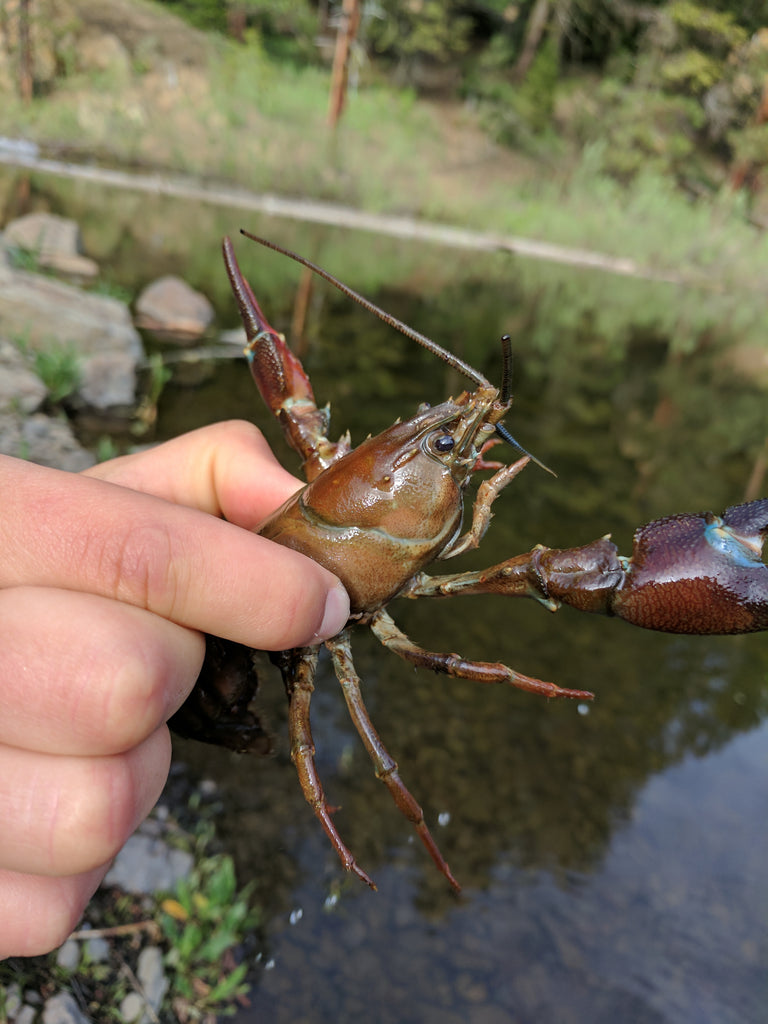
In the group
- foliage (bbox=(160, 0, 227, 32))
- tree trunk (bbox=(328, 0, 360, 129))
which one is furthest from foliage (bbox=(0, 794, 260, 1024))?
foliage (bbox=(160, 0, 227, 32))

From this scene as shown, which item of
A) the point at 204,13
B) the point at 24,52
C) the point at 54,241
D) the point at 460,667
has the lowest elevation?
the point at 54,241

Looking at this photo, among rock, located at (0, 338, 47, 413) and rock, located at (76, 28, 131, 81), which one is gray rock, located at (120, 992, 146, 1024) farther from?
rock, located at (76, 28, 131, 81)

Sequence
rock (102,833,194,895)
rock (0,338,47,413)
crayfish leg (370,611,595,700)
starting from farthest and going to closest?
1. rock (0,338,47,413)
2. rock (102,833,194,895)
3. crayfish leg (370,611,595,700)

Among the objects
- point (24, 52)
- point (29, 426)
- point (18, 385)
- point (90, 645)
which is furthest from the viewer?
point (24, 52)

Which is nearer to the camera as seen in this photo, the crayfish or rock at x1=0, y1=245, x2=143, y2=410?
the crayfish

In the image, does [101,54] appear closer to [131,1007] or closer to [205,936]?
[205,936]

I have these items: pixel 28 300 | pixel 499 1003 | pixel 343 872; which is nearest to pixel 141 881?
pixel 343 872

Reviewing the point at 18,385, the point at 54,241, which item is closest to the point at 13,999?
the point at 18,385
